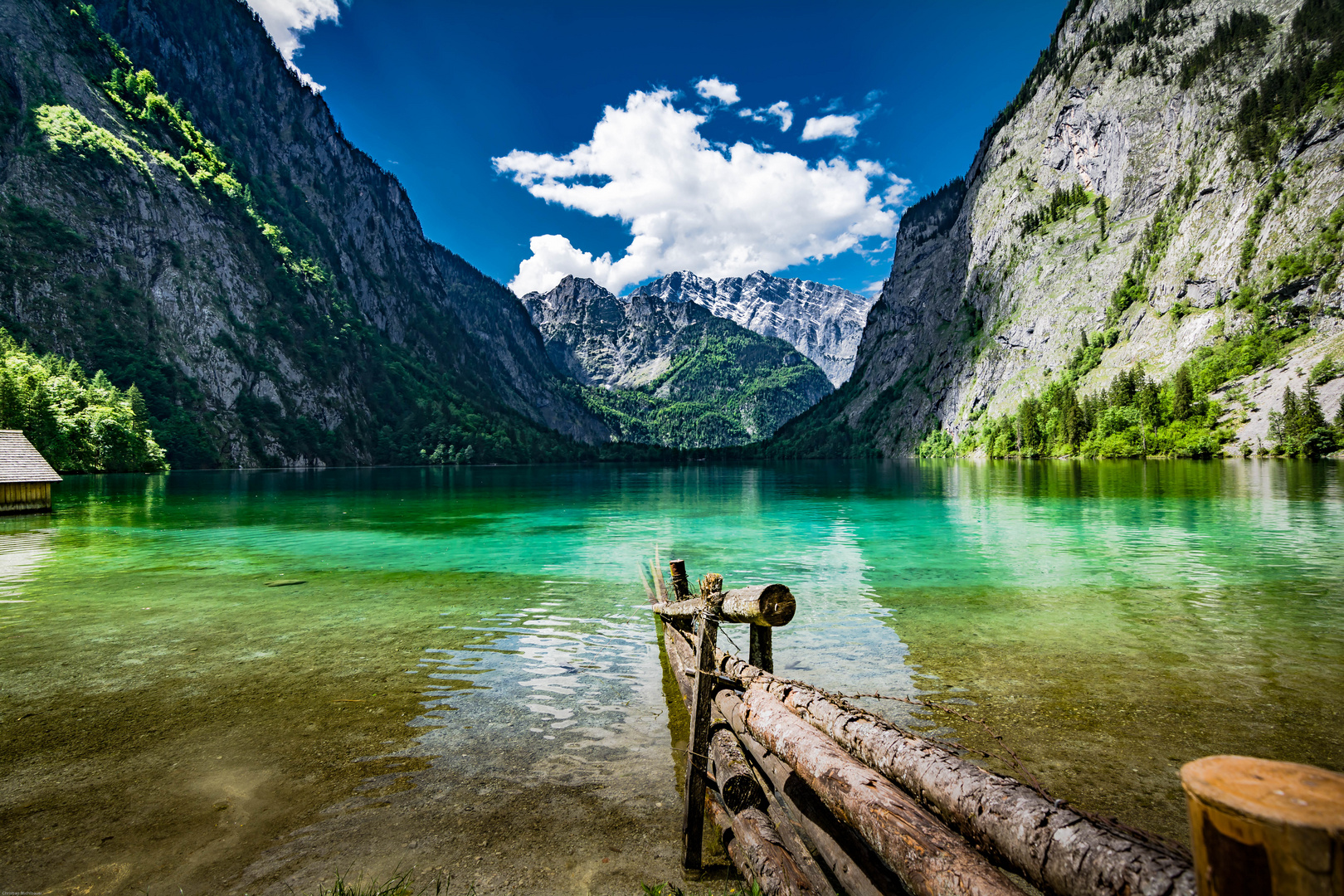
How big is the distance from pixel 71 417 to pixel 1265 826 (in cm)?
13920

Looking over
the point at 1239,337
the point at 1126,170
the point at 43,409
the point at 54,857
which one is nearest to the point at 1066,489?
the point at 54,857

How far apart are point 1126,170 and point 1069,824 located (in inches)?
10070

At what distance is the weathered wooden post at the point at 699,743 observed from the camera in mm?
7625

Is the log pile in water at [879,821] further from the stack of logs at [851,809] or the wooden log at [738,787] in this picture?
the wooden log at [738,787]

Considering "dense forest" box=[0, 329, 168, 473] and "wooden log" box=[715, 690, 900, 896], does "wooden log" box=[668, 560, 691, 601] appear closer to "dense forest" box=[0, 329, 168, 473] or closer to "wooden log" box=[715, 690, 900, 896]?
"wooden log" box=[715, 690, 900, 896]

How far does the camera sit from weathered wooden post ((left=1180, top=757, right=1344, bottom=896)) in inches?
72.8

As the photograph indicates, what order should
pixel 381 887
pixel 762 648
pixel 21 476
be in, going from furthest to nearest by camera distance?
pixel 21 476, pixel 762 648, pixel 381 887

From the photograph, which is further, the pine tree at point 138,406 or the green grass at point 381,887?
the pine tree at point 138,406

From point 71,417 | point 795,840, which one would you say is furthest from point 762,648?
point 71,417

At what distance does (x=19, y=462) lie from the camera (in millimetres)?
44844

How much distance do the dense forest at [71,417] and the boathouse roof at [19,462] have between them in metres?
45.7

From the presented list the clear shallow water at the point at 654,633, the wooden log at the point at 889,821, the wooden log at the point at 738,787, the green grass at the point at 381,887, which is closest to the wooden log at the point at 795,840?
the wooden log at the point at 738,787

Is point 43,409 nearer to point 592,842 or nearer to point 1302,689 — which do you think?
point 592,842

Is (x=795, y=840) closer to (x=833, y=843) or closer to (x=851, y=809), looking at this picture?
(x=833, y=843)
